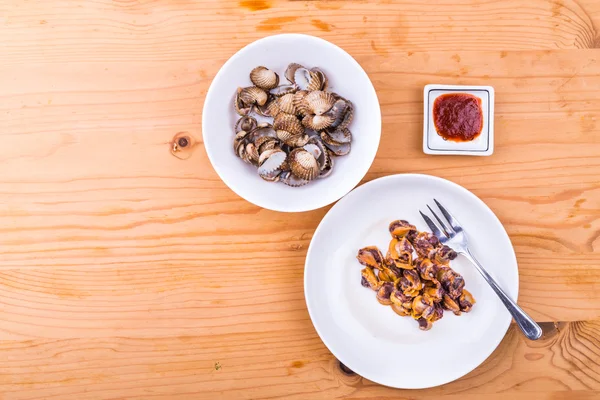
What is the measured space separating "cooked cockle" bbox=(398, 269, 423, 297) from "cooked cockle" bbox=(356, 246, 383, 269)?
0.06 m

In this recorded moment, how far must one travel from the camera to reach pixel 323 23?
46.2 inches

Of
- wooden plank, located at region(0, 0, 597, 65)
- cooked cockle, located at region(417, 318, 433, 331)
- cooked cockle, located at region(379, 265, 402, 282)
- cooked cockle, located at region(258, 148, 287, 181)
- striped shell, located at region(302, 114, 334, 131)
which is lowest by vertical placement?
cooked cockle, located at region(417, 318, 433, 331)

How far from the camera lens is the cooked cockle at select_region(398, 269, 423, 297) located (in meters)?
1.08

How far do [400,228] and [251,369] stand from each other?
50cm

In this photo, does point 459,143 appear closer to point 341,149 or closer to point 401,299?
point 341,149

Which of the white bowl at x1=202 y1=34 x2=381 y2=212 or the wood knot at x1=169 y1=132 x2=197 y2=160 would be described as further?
the wood knot at x1=169 y1=132 x2=197 y2=160

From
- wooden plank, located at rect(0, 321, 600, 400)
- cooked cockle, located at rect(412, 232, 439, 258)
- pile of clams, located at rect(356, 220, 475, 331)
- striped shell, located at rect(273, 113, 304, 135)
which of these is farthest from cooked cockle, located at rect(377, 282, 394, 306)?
striped shell, located at rect(273, 113, 304, 135)

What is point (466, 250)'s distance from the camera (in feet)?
3.63

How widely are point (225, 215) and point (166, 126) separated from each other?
0.26 meters

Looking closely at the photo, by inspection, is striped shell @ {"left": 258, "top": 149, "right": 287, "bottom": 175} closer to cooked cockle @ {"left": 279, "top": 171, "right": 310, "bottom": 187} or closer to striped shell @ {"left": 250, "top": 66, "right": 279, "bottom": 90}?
cooked cockle @ {"left": 279, "top": 171, "right": 310, "bottom": 187}

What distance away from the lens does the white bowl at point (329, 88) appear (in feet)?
3.44

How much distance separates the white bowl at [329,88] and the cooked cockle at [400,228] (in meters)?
0.15

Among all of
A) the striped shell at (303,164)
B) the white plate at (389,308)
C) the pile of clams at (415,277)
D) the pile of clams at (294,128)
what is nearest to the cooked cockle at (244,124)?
the pile of clams at (294,128)

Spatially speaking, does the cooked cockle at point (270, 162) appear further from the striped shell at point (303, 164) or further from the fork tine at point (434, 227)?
the fork tine at point (434, 227)
